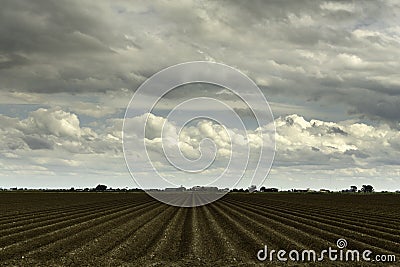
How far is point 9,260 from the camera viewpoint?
1964 cm

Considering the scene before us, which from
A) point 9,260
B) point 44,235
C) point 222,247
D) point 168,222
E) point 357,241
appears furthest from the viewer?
point 168,222

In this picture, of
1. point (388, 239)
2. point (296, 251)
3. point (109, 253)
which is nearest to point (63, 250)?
point (109, 253)

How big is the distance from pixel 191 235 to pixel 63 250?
7.84 m

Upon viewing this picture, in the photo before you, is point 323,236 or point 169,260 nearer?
point 169,260

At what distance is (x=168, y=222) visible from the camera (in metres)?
36.0

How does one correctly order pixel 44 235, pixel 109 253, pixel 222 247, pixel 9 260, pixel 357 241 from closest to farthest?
1. pixel 9 260
2. pixel 109 253
3. pixel 222 247
4. pixel 357 241
5. pixel 44 235

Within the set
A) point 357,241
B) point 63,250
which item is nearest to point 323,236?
point 357,241

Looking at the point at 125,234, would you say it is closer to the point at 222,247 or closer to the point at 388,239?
the point at 222,247

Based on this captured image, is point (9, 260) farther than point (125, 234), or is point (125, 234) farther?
point (125, 234)

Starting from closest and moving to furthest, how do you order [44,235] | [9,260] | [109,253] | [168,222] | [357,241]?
1. [9,260]
2. [109,253]
3. [357,241]
4. [44,235]
5. [168,222]

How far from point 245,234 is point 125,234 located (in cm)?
662

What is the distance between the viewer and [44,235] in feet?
88.5

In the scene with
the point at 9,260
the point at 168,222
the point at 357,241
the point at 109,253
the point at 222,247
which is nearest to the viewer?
the point at 9,260

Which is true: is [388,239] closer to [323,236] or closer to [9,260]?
[323,236]
